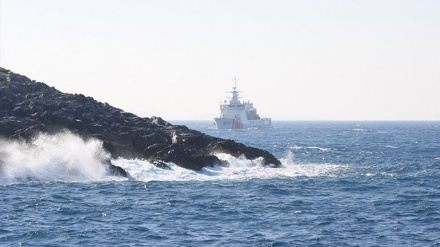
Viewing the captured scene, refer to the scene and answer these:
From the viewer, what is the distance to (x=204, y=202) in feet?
119

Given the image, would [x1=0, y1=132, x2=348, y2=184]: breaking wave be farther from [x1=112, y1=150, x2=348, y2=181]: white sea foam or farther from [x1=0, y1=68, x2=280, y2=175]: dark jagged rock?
[x1=0, y1=68, x2=280, y2=175]: dark jagged rock

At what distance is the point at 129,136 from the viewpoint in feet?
174

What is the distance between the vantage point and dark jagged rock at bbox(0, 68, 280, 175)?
4997 centimetres

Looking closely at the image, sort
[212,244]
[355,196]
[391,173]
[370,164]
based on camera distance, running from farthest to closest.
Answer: [370,164], [391,173], [355,196], [212,244]

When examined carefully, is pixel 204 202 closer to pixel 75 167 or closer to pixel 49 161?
pixel 75 167

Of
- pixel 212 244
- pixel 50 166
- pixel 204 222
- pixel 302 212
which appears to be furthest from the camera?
pixel 50 166

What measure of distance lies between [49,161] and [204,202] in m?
14.0

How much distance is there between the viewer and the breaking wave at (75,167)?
4397 centimetres

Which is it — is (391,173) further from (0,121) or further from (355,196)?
(0,121)

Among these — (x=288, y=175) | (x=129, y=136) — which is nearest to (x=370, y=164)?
(x=288, y=175)

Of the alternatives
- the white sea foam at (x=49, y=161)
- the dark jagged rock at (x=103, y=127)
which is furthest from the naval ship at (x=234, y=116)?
the white sea foam at (x=49, y=161)

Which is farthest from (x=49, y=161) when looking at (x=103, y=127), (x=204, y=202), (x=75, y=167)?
(x=204, y=202)

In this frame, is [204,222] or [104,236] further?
[204,222]

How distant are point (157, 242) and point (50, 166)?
20.4 metres
